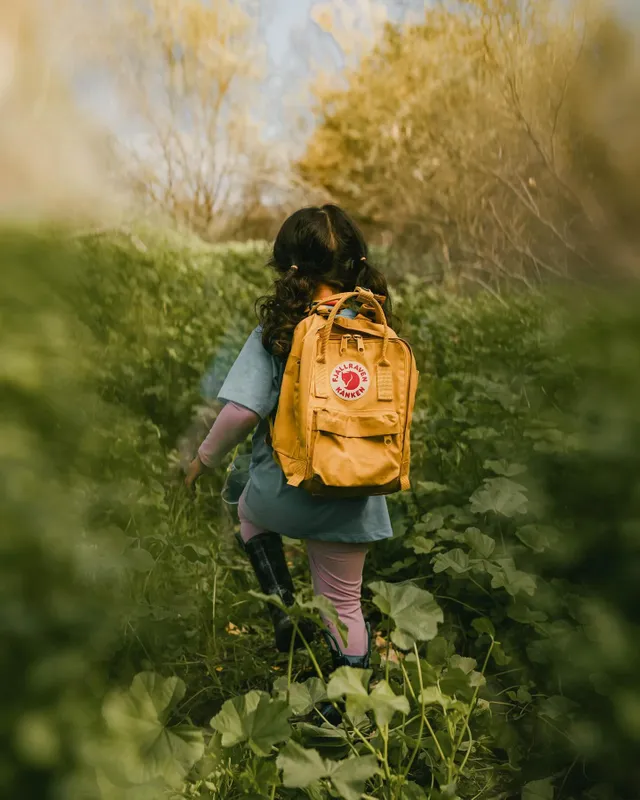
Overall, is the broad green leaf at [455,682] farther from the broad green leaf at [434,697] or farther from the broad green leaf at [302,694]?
the broad green leaf at [302,694]

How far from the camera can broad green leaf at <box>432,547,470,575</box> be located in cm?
207

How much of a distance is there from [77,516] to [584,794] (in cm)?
134

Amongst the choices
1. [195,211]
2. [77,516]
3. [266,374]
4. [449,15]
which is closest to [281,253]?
[266,374]

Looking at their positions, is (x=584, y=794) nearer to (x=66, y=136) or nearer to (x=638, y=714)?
(x=638, y=714)

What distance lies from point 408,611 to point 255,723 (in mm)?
427

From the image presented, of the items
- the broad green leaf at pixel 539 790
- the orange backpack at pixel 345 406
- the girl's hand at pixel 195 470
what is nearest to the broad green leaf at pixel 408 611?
the orange backpack at pixel 345 406

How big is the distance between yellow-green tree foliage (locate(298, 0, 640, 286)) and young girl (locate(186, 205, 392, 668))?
76 centimetres

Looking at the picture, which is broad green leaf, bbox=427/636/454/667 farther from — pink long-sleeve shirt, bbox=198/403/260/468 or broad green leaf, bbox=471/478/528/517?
pink long-sleeve shirt, bbox=198/403/260/468

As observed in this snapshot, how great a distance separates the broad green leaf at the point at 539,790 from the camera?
1588mm

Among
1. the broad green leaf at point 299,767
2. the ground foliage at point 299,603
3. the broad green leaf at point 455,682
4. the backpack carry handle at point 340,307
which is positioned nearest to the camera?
the ground foliage at point 299,603

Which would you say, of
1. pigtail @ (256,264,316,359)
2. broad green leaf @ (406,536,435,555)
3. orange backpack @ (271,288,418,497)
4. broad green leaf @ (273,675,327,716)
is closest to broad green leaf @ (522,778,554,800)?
broad green leaf @ (273,675,327,716)

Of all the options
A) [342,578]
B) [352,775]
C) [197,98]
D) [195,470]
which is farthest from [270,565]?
[197,98]

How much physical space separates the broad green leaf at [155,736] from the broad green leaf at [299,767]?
158mm

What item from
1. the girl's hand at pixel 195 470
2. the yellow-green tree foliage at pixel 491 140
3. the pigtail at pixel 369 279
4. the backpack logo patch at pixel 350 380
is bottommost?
the girl's hand at pixel 195 470
